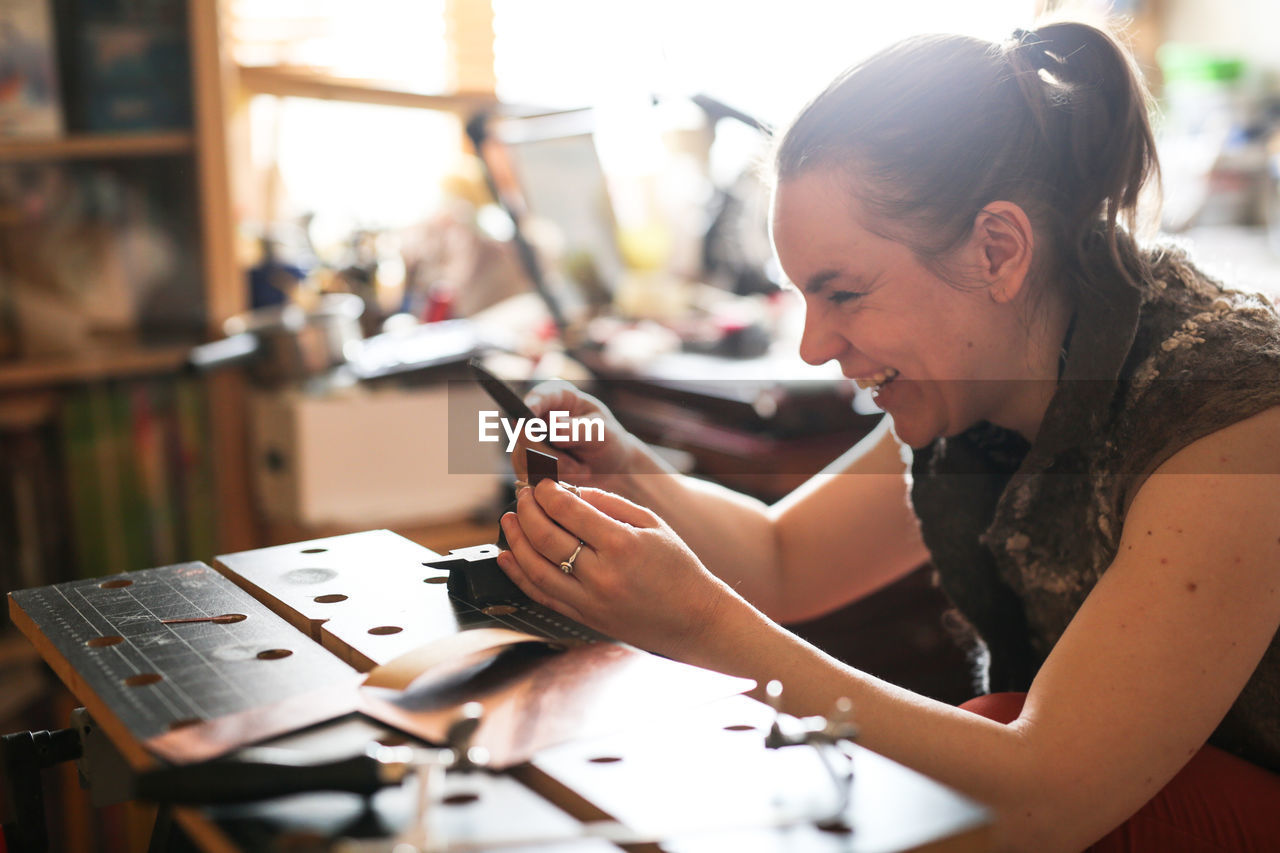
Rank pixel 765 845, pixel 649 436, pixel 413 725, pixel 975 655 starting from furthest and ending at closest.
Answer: pixel 649 436 < pixel 975 655 < pixel 413 725 < pixel 765 845

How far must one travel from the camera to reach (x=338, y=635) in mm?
753

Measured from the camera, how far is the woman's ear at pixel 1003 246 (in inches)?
37.4

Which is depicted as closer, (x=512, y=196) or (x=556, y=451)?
(x=556, y=451)

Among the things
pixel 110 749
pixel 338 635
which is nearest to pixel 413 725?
pixel 338 635

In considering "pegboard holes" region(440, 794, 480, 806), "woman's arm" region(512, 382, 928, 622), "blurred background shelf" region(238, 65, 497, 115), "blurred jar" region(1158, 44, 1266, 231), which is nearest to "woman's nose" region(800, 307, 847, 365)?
"woman's arm" region(512, 382, 928, 622)

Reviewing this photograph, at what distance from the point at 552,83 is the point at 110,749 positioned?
2.16 meters

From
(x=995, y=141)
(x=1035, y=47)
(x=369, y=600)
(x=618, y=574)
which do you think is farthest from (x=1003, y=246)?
(x=369, y=600)

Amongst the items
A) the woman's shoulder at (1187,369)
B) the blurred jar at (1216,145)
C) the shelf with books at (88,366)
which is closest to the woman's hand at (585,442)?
the woman's shoulder at (1187,369)

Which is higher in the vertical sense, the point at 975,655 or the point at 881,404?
the point at 881,404

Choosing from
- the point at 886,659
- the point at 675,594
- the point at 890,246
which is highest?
the point at 890,246

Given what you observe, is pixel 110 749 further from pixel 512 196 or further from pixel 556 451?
pixel 512 196

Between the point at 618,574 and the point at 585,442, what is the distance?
324mm

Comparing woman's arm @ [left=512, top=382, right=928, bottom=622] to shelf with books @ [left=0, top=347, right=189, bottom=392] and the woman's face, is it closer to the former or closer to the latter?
the woman's face

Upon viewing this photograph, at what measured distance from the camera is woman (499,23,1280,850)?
0.76 meters
